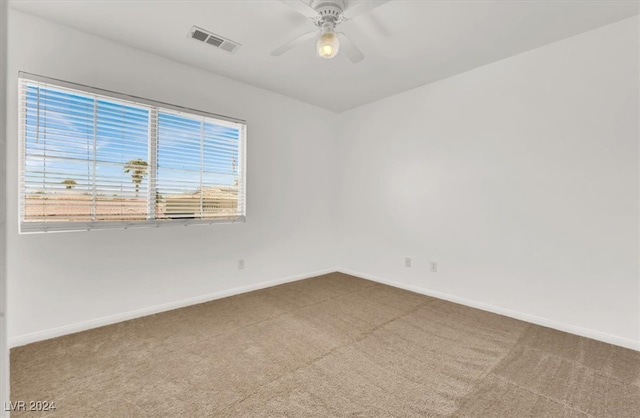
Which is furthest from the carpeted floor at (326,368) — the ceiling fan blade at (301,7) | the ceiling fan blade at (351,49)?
the ceiling fan blade at (301,7)

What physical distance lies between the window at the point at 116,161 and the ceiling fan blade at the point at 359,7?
1.88 meters

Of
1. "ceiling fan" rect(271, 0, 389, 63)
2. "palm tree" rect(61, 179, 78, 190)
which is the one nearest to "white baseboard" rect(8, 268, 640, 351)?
"palm tree" rect(61, 179, 78, 190)

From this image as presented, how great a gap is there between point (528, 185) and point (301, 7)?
8.42 feet

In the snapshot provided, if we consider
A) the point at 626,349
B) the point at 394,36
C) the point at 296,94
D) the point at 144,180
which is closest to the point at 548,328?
the point at 626,349

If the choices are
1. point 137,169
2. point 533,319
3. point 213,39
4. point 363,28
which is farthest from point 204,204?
point 533,319

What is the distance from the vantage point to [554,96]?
2.60m

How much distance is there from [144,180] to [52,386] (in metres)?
1.73

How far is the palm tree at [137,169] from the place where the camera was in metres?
2.70

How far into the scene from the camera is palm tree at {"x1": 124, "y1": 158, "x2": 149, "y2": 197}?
2701 mm

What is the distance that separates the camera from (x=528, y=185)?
276cm

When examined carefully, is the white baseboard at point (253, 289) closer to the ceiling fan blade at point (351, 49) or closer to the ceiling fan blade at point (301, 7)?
the ceiling fan blade at point (351, 49)

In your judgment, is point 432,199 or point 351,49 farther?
point 432,199

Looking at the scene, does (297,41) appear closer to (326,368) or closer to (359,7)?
(359,7)

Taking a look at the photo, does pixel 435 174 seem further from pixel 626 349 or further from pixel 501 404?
pixel 501 404
